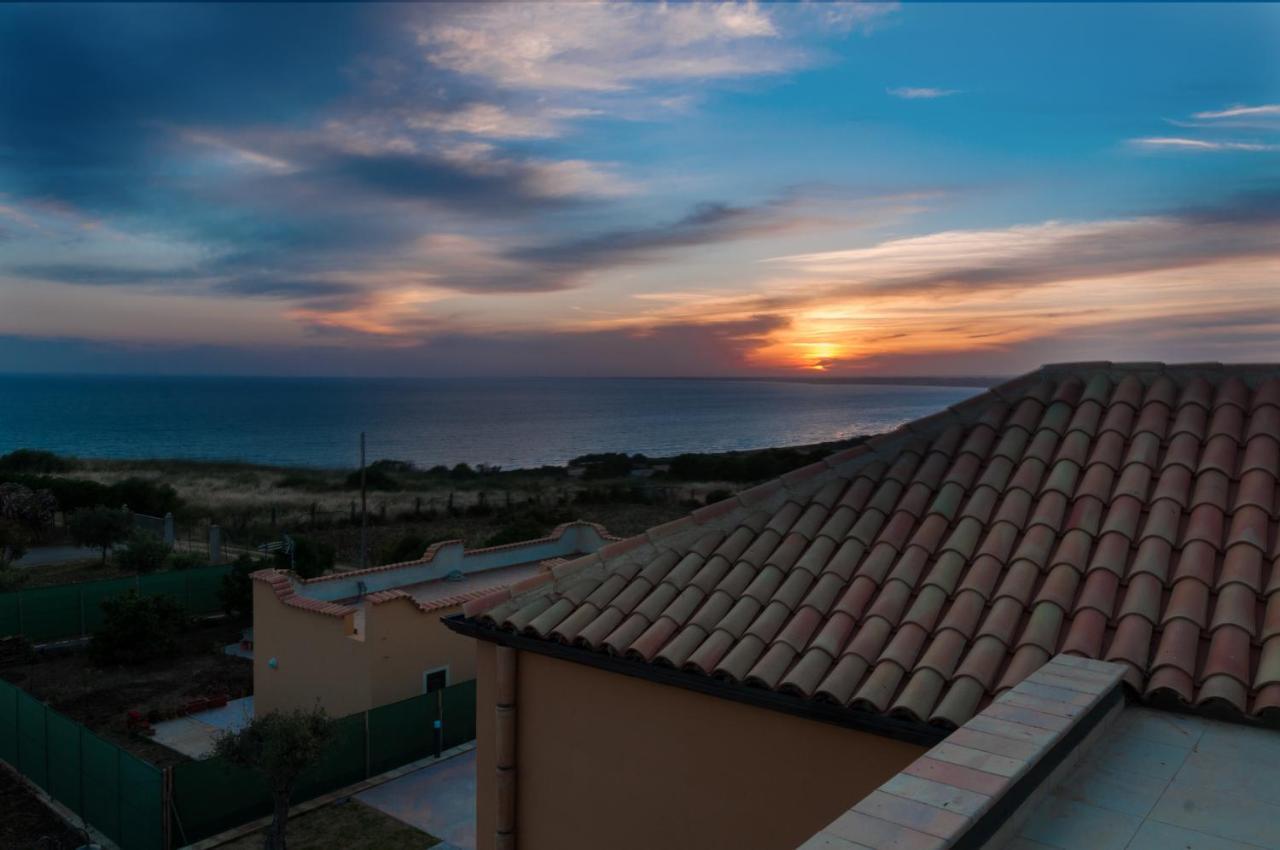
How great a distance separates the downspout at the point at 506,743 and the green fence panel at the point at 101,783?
7.86m

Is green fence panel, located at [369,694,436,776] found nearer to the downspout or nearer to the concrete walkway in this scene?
the concrete walkway

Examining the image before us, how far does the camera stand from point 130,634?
19.2 metres

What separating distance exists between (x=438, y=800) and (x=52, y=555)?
84.8 ft

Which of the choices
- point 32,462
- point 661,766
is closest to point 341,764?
point 661,766

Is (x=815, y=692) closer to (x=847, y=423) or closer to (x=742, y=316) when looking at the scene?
(x=742, y=316)

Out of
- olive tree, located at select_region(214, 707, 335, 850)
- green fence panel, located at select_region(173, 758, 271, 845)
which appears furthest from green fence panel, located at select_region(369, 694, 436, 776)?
olive tree, located at select_region(214, 707, 335, 850)

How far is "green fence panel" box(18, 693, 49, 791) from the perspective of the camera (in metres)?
13.0

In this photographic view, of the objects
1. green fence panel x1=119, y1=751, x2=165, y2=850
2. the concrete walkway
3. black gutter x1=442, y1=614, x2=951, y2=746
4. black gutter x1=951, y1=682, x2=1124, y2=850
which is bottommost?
the concrete walkway

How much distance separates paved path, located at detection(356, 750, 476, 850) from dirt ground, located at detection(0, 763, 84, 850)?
4123 millimetres

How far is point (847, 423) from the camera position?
166500mm

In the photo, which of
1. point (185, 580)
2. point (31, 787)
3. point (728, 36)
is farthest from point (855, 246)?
point (185, 580)

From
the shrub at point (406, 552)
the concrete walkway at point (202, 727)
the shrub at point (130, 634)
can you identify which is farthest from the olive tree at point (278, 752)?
the shrub at point (406, 552)

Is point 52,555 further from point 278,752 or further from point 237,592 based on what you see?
point 278,752

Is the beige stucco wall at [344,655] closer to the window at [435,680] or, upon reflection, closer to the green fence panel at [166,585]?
the window at [435,680]
